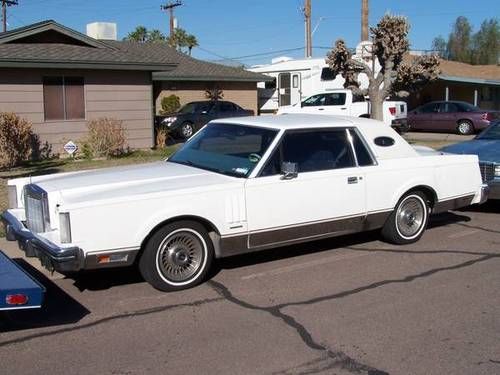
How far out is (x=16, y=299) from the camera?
4531 millimetres

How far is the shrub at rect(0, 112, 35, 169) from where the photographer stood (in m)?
14.3

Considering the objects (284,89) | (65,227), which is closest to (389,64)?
(284,89)

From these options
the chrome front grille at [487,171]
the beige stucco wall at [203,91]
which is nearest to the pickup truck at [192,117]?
the beige stucco wall at [203,91]

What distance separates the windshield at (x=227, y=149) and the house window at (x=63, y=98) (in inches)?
430

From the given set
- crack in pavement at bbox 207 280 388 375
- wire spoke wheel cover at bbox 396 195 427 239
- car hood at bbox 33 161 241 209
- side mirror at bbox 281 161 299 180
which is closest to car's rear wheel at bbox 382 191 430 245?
wire spoke wheel cover at bbox 396 195 427 239

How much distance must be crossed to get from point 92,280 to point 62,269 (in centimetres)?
110

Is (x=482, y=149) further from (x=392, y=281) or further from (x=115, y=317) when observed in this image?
(x=115, y=317)

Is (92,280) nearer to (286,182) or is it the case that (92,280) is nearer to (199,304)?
(199,304)

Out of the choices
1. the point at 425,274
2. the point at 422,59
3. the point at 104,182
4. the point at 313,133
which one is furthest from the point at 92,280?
the point at 422,59

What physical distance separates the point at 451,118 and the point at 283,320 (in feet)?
75.3

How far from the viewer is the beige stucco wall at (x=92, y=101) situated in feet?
53.7

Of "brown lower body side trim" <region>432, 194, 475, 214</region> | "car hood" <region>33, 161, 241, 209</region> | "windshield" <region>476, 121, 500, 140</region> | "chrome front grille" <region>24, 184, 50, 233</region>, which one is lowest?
"brown lower body side trim" <region>432, 194, 475, 214</region>

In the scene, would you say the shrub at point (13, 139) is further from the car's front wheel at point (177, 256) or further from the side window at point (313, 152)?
the car's front wheel at point (177, 256)

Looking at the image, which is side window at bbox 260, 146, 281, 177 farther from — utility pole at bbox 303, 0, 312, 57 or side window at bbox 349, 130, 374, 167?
utility pole at bbox 303, 0, 312, 57
